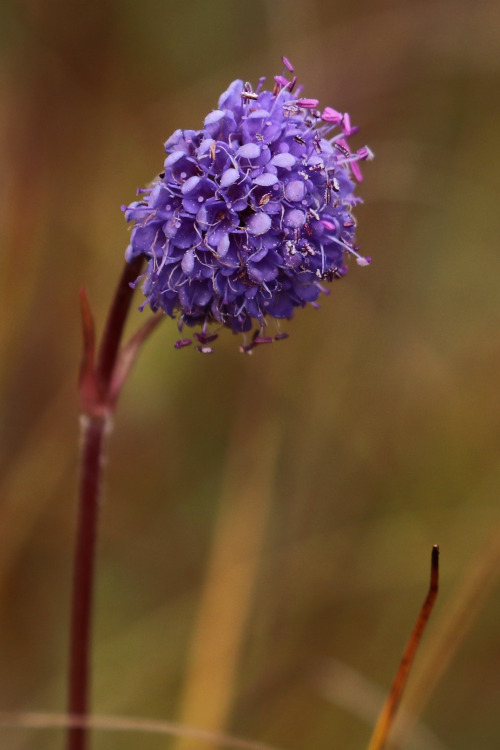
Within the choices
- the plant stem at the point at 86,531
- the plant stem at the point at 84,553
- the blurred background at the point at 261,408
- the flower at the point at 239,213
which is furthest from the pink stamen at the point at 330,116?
the blurred background at the point at 261,408

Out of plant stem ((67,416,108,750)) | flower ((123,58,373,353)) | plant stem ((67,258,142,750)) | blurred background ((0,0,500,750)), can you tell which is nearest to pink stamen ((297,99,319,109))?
flower ((123,58,373,353))

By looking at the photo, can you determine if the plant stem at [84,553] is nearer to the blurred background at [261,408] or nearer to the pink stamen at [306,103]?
the blurred background at [261,408]

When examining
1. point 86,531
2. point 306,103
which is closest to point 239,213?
point 306,103

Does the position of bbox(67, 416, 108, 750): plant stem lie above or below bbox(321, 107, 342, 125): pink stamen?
below

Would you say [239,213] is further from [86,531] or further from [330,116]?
Answer: [86,531]

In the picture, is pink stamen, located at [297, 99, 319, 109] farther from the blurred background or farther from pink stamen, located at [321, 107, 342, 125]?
the blurred background

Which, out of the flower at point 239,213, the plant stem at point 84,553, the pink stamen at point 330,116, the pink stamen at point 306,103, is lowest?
the plant stem at point 84,553
